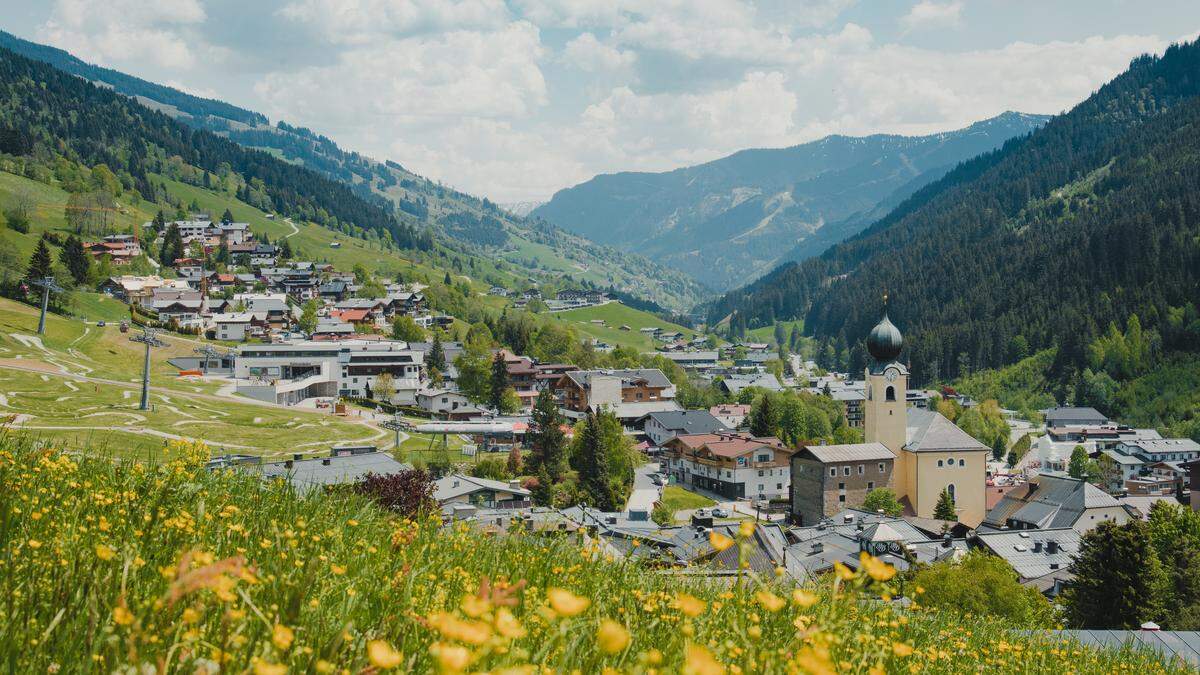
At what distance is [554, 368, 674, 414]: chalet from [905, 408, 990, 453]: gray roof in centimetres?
3657

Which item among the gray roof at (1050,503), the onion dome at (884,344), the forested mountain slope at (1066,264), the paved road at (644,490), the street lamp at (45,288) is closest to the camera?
the gray roof at (1050,503)

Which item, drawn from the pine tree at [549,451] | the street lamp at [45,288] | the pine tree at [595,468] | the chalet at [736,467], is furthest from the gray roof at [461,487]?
the street lamp at [45,288]

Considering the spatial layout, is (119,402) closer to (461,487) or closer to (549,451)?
(461,487)

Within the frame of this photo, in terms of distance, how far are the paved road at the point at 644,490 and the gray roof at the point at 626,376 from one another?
19267mm

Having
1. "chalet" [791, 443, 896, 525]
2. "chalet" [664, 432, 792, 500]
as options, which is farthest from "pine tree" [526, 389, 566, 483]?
"chalet" [791, 443, 896, 525]

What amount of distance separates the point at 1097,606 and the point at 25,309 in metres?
76.4

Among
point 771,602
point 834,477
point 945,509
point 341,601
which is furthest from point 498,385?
point 771,602

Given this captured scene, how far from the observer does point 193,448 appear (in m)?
6.67

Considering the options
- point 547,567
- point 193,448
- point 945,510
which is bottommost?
point 945,510

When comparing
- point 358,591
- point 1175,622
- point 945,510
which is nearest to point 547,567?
point 358,591

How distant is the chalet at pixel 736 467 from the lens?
62156mm

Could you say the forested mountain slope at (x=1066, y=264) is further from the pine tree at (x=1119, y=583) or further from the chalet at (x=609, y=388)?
the pine tree at (x=1119, y=583)

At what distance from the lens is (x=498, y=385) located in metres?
81.2

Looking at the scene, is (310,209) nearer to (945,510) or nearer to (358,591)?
(945,510)
